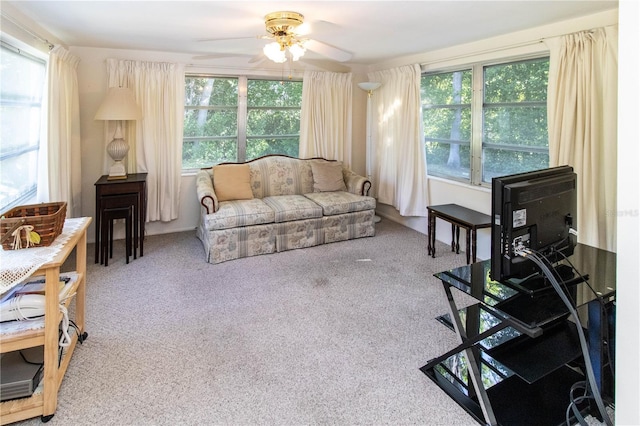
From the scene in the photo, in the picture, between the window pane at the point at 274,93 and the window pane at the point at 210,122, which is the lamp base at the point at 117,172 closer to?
the window pane at the point at 210,122

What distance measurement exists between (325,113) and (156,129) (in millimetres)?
2236

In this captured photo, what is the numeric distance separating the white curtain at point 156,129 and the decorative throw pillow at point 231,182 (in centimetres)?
58

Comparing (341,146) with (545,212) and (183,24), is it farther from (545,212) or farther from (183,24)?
(545,212)

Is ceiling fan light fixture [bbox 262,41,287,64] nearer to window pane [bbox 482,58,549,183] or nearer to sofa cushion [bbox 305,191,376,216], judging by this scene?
sofa cushion [bbox 305,191,376,216]

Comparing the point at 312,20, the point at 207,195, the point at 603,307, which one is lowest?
the point at 603,307

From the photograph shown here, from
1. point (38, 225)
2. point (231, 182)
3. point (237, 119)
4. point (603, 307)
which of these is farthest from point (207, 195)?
point (603, 307)

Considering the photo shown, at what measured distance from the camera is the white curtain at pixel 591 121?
276 centimetres

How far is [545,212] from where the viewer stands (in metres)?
1.65

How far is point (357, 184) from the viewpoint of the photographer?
497 centimetres

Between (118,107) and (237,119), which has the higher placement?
(237,119)

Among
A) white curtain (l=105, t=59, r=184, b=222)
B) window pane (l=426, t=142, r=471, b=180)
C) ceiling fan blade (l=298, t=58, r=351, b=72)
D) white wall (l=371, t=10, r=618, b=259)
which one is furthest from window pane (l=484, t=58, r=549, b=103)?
white curtain (l=105, t=59, r=184, b=222)

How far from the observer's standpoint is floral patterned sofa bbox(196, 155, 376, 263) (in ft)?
13.1

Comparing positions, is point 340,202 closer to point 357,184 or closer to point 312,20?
point 357,184

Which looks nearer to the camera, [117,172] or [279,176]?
[117,172]
